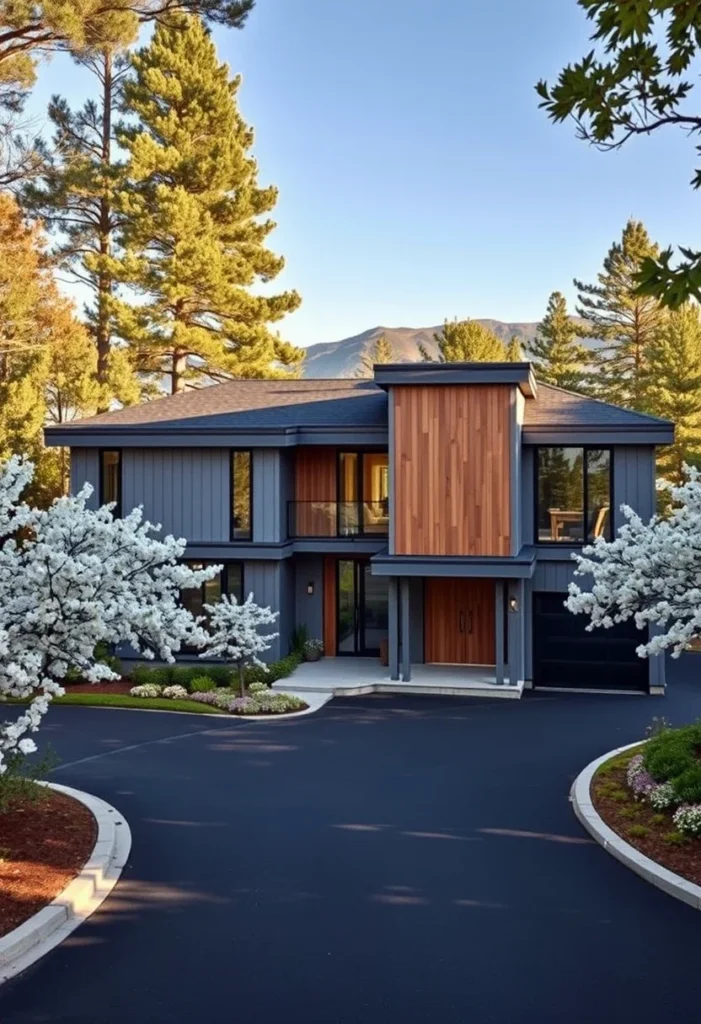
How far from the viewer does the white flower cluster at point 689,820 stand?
8.55 meters

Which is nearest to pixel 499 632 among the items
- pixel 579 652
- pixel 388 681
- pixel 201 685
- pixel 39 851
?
pixel 579 652

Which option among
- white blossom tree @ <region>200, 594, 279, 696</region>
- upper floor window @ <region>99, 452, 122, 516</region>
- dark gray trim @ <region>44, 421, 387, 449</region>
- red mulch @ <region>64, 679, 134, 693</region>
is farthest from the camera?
upper floor window @ <region>99, 452, 122, 516</region>

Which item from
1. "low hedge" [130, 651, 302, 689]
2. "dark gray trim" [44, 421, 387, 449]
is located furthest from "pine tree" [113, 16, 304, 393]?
"low hedge" [130, 651, 302, 689]

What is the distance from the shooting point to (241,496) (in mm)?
19484

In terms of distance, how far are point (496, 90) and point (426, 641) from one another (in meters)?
11.3

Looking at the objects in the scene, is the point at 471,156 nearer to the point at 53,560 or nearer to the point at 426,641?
the point at 426,641

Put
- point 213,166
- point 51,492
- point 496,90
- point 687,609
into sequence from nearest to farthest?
point 687,609, point 496,90, point 51,492, point 213,166

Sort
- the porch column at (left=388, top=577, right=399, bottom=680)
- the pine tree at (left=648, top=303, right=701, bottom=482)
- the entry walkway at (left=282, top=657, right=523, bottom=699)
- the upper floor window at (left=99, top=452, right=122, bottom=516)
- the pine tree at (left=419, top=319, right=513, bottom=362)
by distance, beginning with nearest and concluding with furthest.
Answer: the entry walkway at (left=282, top=657, right=523, bottom=699) → the porch column at (left=388, top=577, right=399, bottom=680) → the upper floor window at (left=99, top=452, right=122, bottom=516) → the pine tree at (left=648, top=303, right=701, bottom=482) → the pine tree at (left=419, top=319, right=513, bottom=362)

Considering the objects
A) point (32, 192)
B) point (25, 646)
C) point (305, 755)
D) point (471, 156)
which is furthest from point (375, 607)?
point (32, 192)

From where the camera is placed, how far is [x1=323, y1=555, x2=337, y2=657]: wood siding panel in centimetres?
2070

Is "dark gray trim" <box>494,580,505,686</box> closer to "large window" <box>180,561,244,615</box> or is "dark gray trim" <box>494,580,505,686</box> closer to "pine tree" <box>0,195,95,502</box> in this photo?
"large window" <box>180,561,244,615</box>

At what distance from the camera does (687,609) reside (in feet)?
30.5

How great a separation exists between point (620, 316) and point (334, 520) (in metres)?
28.2

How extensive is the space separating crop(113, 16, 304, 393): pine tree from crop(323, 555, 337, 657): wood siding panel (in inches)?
588
